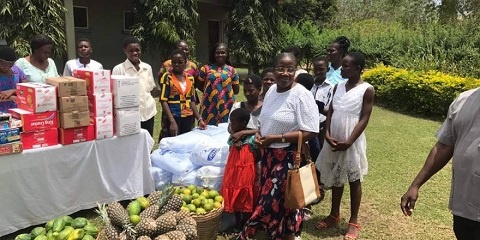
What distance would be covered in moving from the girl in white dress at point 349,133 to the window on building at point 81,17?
1032cm

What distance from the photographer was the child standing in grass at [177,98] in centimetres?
454

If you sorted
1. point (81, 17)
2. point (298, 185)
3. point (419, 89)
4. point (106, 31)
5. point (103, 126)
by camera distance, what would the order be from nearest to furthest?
point (298, 185) → point (103, 126) → point (419, 89) → point (81, 17) → point (106, 31)

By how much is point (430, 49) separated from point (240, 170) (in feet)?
43.1

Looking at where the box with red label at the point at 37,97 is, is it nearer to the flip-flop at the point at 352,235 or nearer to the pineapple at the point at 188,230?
the pineapple at the point at 188,230

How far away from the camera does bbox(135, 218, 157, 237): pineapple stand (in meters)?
2.55

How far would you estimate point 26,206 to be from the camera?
3.54 m

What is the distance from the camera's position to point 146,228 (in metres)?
2.55

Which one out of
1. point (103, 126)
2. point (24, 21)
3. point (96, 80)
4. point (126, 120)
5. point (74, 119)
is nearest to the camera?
point (74, 119)

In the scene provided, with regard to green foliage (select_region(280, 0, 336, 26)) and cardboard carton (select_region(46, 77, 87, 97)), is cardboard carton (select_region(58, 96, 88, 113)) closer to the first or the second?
cardboard carton (select_region(46, 77, 87, 97))

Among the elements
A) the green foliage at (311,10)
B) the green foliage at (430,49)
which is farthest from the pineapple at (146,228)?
the green foliage at (311,10)

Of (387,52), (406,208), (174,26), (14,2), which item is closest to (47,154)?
(406,208)

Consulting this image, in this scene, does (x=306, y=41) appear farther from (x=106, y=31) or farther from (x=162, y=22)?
(x=106, y=31)

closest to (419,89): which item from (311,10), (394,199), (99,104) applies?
(394,199)

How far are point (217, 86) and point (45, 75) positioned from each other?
1.91 metres
